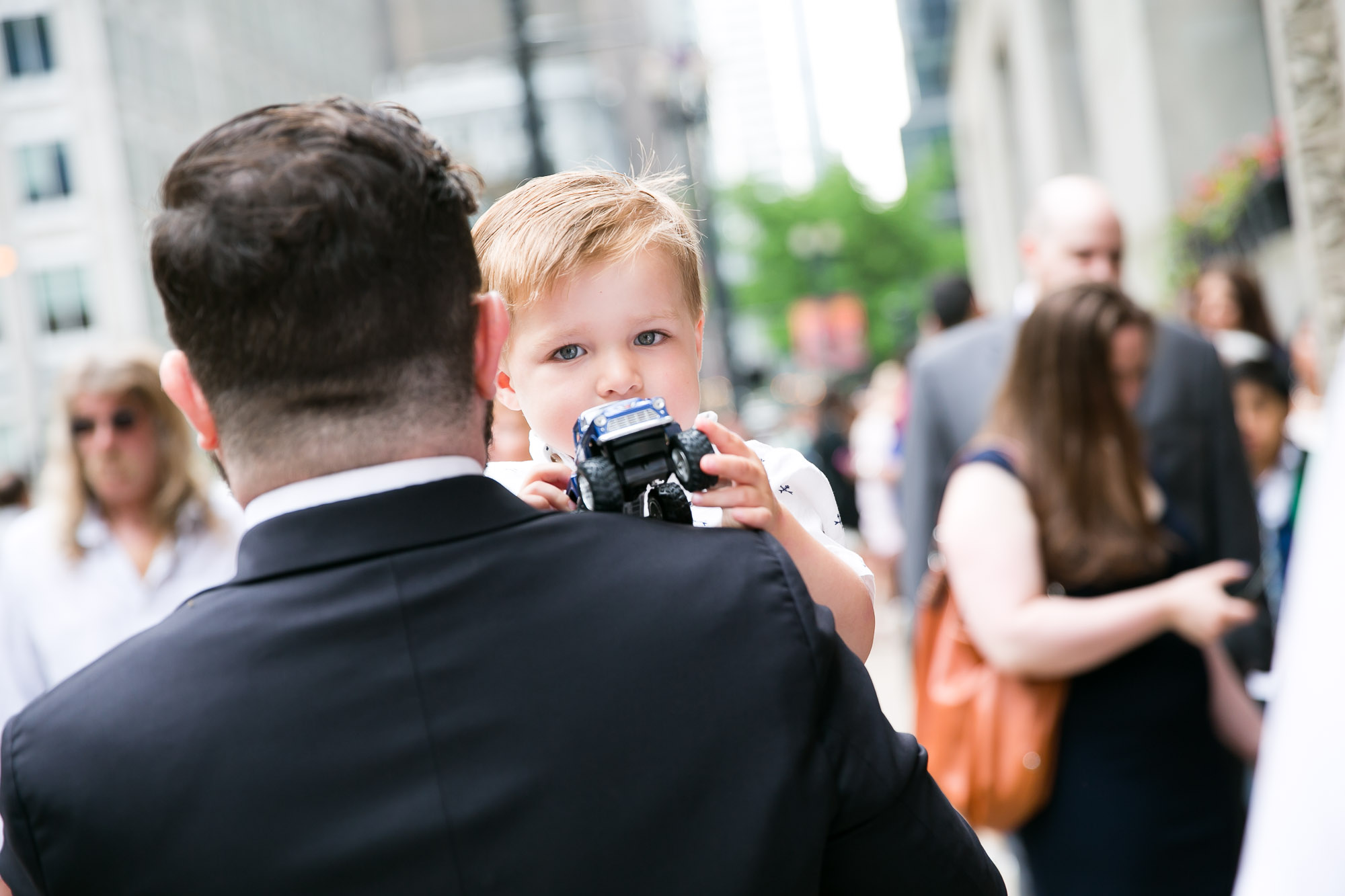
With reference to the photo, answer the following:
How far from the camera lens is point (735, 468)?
1.51m

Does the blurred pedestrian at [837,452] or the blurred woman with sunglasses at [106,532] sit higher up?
the blurred woman with sunglasses at [106,532]

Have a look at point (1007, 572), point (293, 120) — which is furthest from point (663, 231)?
point (1007, 572)

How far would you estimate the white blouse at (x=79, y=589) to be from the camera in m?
3.78

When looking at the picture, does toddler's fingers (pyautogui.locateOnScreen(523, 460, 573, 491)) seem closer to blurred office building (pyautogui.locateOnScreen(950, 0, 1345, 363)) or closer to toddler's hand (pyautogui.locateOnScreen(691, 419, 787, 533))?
toddler's hand (pyautogui.locateOnScreen(691, 419, 787, 533))

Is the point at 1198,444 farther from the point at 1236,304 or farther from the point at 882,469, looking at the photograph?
the point at 882,469

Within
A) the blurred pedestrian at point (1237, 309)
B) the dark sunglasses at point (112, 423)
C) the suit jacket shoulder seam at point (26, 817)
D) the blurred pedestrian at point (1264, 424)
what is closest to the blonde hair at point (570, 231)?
the suit jacket shoulder seam at point (26, 817)

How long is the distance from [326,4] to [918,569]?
54002mm

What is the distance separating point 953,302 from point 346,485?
662 cm

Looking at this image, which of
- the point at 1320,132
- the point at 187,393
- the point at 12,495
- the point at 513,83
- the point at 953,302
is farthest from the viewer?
the point at 513,83

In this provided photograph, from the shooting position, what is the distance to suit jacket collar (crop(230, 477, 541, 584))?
1.33m

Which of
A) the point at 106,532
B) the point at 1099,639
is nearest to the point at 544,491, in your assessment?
the point at 1099,639

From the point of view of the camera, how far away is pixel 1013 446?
3617 mm

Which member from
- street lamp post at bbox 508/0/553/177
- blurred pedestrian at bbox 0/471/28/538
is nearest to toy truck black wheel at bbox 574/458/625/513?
street lamp post at bbox 508/0/553/177

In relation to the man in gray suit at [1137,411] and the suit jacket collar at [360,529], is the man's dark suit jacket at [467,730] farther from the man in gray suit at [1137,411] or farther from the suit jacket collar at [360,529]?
the man in gray suit at [1137,411]
